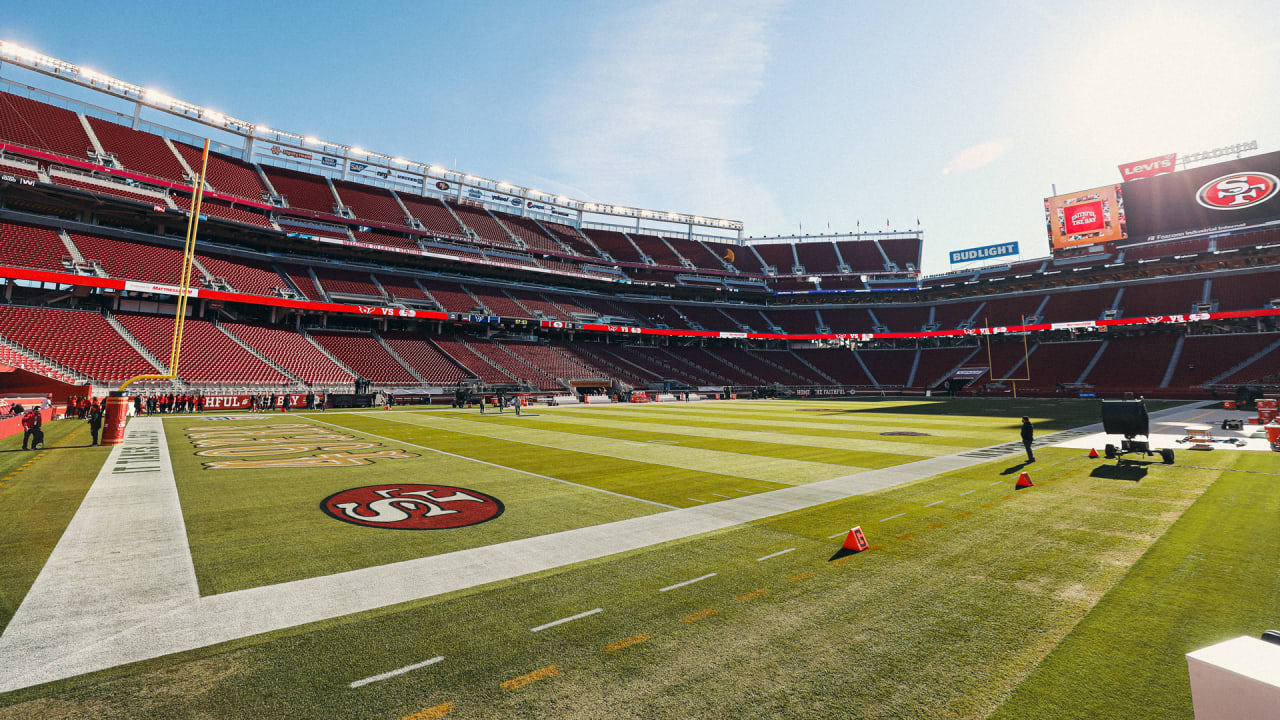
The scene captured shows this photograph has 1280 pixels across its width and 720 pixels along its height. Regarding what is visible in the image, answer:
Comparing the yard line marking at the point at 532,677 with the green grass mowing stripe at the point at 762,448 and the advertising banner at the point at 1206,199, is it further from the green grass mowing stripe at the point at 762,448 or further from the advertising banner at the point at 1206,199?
the advertising banner at the point at 1206,199

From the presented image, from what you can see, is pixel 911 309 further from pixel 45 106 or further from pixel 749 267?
pixel 45 106

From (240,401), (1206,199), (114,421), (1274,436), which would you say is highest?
(1206,199)

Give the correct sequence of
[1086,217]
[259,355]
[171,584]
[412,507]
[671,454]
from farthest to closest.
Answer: [1086,217] → [259,355] → [671,454] → [412,507] → [171,584]

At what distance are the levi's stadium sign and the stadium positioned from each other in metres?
7.62

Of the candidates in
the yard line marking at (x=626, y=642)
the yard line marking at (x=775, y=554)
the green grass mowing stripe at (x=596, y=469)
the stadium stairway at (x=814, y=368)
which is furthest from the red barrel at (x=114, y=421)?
the stadium stairway at (x=814, y=368)

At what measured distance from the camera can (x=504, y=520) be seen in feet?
30.0

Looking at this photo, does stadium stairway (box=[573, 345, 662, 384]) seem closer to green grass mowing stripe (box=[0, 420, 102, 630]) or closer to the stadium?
the stadium

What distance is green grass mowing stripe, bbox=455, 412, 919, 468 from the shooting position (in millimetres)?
15391

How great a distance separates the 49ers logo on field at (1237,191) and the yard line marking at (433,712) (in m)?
73.9

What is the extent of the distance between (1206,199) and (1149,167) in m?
7.66

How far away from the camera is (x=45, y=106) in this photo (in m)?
43.5

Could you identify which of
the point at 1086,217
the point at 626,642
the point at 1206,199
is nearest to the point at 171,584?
the point at 626,642

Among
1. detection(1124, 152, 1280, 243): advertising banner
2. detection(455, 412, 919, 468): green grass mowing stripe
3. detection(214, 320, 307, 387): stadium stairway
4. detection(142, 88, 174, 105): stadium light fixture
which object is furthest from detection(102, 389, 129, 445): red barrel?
detection(1124, 152, 1280, 243): advertising banner

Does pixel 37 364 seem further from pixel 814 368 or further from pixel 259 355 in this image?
pixel 814 368
